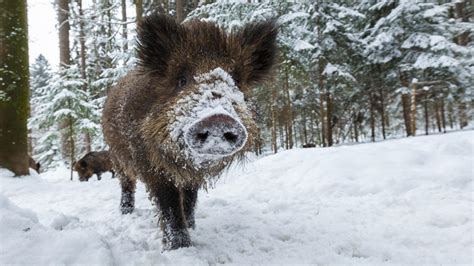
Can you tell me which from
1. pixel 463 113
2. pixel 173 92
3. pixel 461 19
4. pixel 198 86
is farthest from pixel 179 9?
pixel 463 113

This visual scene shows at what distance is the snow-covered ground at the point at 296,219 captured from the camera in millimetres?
2082

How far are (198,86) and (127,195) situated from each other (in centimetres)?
244

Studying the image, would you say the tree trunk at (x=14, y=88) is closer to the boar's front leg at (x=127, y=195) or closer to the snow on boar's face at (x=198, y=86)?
the boar's front leg at (x=127, y=195)

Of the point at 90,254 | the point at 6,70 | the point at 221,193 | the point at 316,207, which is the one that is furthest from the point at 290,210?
the point at 6,70

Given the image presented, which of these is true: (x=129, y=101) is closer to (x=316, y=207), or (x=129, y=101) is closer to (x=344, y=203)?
(x=316, y=207)

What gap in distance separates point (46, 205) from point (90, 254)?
3472 millimetres

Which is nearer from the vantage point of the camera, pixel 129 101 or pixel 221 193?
pixel 129 101

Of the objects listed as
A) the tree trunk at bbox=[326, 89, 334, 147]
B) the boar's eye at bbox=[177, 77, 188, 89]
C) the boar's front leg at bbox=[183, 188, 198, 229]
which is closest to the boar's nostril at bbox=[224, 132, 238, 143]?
the boar's eye at bbox=[177, 77, 188, 89]

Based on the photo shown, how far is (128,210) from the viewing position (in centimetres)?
419

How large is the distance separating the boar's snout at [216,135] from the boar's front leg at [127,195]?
2.54 meters

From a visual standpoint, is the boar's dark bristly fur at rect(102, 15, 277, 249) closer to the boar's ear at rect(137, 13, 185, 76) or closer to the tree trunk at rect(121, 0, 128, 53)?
the boar's ear at rect(137, 13, 185, 76)

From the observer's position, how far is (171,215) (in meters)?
2.92

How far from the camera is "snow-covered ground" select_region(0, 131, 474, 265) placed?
2.08 metres

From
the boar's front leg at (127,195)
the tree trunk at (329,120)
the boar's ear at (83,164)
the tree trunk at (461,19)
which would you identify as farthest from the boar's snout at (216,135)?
the tree trunk at (461,19)
